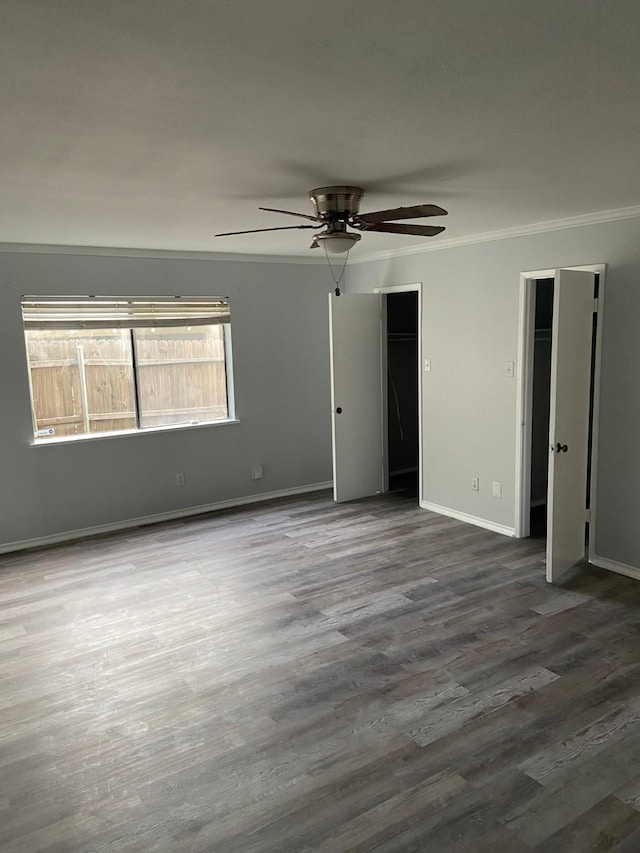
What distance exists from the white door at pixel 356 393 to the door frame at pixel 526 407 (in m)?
1.66

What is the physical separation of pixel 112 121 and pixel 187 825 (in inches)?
94.5

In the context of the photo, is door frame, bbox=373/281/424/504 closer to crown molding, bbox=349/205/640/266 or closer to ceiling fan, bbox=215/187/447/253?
crown molding, bbox=349/205/640/266

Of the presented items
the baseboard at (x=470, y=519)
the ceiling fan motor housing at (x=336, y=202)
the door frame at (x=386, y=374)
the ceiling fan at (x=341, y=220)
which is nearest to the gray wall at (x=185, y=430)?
the door frame at (x=386, y=374)

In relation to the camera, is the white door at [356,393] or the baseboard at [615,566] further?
the white door at [356,393]

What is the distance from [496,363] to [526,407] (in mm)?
421

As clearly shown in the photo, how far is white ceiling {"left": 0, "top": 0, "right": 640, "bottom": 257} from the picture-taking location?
1.44 meters

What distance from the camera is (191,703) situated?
2898 mm

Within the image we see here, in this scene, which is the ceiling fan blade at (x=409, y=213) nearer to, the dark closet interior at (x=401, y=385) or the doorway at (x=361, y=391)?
the doorway at (x=361, y=391)

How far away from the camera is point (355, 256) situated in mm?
6148

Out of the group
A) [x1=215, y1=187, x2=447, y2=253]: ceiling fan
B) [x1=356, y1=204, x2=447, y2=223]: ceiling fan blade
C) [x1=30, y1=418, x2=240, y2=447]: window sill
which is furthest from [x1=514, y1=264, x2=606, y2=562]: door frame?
[x1=30, y1=418, x2=240, y2=447]: window sill

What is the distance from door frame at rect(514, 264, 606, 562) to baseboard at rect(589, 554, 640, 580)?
0.12 feet

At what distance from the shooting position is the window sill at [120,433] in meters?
5.05

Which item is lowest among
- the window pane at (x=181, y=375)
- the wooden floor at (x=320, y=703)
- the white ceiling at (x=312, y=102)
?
the wooden floor at (x=320, y=703)

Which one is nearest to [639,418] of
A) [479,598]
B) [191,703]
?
[479,598]
